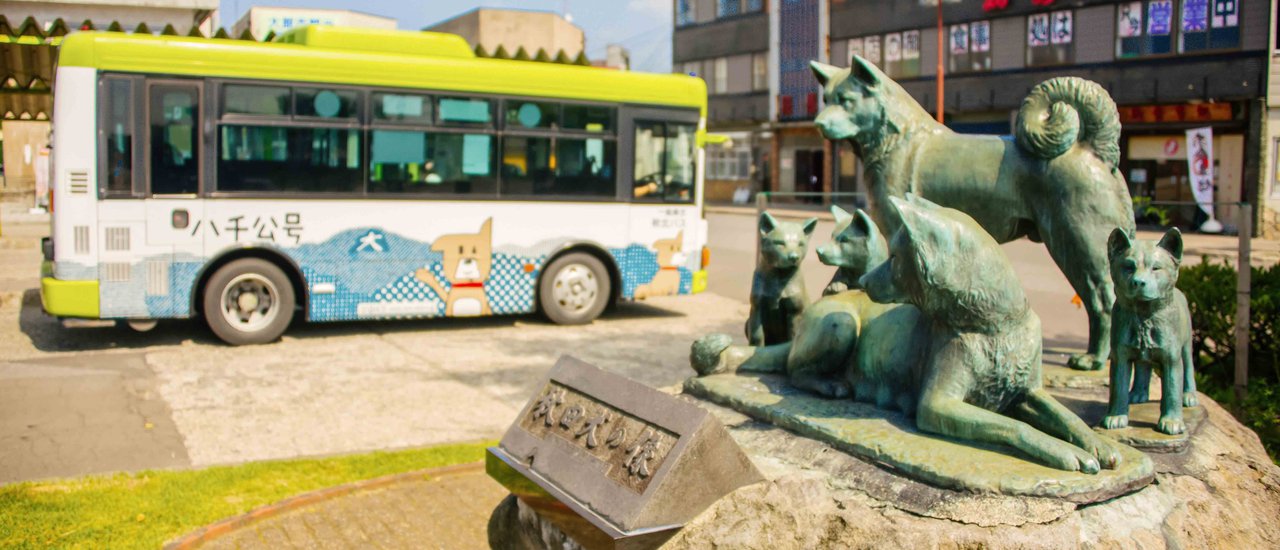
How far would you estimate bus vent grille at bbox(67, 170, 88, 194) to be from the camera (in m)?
9.87

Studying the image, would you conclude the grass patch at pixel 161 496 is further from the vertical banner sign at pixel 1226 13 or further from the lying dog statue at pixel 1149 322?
the vertical banner sign at pixel 1226 13

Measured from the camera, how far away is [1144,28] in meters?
27.2

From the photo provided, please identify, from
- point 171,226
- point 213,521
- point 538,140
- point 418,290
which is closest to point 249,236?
point 171,226

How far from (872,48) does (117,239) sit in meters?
28.5

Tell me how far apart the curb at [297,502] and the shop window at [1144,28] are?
26.0 meters

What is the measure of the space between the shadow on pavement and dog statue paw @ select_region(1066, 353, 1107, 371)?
321 inches

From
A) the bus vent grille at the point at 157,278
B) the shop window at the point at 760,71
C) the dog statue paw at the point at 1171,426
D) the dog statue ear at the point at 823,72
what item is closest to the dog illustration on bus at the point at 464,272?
the bus vent grille at the point at 157,278

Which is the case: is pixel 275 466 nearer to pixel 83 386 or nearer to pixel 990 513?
pixel 83 386

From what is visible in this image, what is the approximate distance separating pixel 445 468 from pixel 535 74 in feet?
21.9

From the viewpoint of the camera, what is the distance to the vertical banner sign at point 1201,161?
85.1 ft

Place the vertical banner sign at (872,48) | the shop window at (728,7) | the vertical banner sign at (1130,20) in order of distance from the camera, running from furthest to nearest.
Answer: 1. the shop window at (728,7)
2. the vertical banner sign at (872,48)
3. the vertical banner sign at (1130,20)

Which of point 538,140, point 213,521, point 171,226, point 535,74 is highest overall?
point 535,74

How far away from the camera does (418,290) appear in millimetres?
11438

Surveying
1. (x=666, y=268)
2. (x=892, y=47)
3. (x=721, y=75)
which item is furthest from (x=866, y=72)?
(x=721, y=75)
